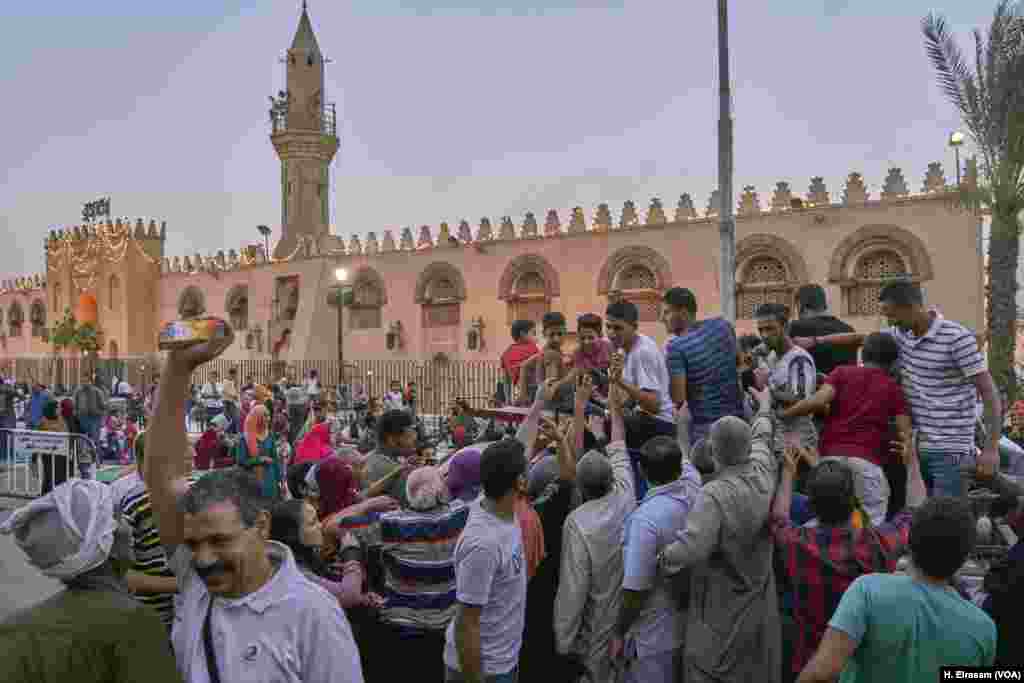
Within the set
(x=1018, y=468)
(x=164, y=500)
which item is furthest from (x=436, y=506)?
(x=1018, y=468)

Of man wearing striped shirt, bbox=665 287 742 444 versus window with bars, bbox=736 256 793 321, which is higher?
window with bars, bbox=736 256 793 321

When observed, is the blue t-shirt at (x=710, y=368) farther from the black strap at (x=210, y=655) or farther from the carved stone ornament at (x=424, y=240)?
the carved stone ornament at (x=424, y=240)

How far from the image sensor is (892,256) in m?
20.5

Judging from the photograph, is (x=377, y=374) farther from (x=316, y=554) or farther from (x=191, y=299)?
(x=316, y=554)

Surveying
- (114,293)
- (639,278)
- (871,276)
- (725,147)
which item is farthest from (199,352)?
(114,293)

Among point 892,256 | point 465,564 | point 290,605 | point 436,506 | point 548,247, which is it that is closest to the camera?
point 290,605

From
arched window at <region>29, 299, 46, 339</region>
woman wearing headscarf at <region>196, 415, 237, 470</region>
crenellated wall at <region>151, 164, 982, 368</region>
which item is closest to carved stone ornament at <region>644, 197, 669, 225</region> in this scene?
crenellated wall at <region>151, 164, 982, 368</region>

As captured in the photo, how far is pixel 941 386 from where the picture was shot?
4.16 metres

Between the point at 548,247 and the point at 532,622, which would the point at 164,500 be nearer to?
the point at 532,622

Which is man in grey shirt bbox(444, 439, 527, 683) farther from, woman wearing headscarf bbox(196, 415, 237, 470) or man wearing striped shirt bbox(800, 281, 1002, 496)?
woman wearing headscarf bbox(196, 415, 237, 470)

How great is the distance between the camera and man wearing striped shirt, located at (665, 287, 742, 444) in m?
4.76

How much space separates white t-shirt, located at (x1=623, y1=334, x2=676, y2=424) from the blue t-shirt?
7 centimetres

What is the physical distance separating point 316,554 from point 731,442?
5.53 feet

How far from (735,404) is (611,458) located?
40.5 inches
